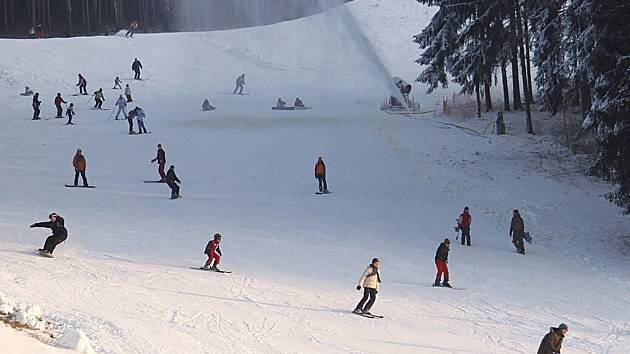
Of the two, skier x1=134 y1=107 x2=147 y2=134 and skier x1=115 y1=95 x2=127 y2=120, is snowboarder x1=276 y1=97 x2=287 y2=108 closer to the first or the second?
skier x1=115 y1=95 x2=127 y2=120

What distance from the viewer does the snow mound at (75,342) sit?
9.51 m

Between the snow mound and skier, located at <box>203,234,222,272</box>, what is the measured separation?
639 cm

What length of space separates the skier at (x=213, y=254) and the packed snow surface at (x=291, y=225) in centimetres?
41

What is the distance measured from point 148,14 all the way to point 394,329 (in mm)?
55733

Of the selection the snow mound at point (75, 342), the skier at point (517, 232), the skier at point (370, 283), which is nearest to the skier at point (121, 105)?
the skier at point (517, 232)

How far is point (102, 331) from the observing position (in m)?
A: 11.2

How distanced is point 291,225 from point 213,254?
5.14 meters

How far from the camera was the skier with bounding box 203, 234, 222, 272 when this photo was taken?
16.1 metres

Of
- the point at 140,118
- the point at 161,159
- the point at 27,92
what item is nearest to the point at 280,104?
the point at 140,118

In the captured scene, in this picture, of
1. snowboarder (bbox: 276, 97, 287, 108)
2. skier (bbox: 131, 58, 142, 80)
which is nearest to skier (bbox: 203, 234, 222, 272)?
snowboarder (bbox: 276, 97, 287, 108)

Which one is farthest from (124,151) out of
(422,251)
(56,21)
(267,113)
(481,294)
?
(56,21)

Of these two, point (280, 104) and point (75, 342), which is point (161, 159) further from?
point (75, 342)

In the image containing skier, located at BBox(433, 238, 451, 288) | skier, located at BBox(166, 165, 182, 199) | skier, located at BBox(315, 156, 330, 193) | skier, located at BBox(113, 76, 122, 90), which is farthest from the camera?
skier, located at BBox(113, 76, 122, 90)

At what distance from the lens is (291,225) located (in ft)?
69.3
